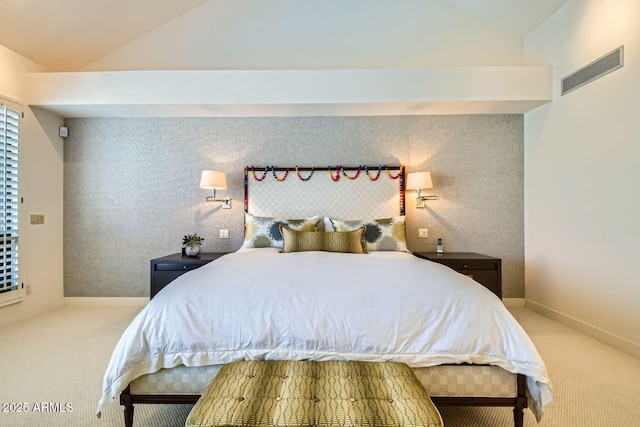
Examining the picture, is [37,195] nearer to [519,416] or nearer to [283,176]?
[283,176]

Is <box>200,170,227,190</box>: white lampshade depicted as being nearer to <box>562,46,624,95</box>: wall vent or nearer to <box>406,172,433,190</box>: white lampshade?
<box>406,172,433,190</box>: white lampshade

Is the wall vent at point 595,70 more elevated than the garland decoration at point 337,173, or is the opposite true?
the wall vent at point 595,70

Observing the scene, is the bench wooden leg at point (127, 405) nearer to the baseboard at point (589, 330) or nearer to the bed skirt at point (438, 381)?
the bed skirt at point (438, 381)

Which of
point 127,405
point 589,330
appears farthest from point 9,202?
point 589,330

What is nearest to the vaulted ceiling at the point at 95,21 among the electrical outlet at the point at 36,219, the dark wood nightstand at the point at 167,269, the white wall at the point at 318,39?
the white wall at the point at 318,39

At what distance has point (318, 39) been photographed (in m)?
3.83

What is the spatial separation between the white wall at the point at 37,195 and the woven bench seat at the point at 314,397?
3429mm

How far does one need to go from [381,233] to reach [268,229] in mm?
1257

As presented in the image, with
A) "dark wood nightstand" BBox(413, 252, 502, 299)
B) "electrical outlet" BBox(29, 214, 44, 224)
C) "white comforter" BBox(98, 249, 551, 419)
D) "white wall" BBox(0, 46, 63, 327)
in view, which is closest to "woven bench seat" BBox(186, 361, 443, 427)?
"white comforter" BBox(98, 249, 551, 419)

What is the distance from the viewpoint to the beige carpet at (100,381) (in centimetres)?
176

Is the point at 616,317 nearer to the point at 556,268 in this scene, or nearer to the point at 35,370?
the point at 556,268

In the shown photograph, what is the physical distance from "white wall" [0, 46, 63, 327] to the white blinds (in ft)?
0.30

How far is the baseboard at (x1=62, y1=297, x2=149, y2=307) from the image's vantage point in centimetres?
387

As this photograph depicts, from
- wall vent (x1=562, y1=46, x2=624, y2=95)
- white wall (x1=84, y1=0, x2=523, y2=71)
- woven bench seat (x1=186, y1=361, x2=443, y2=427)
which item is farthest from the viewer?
white wall (x1=84, y1=0, x2=523, y2=71)
